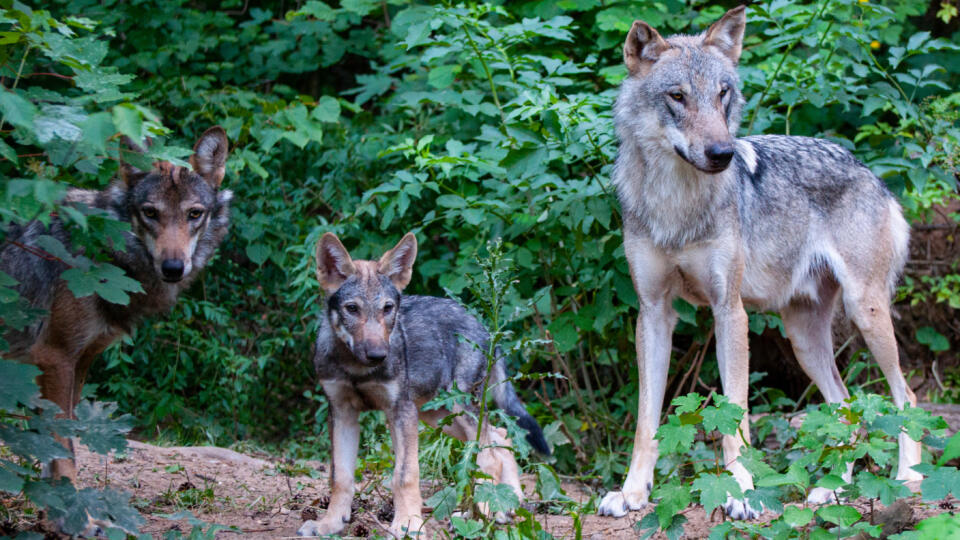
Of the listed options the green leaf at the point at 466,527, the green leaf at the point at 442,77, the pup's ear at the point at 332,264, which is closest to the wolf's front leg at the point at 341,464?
the pup's ear at the point at 332,264

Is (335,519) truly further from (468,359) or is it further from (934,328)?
(934,328)

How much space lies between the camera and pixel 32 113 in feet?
9.18

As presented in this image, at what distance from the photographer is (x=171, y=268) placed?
4715mm

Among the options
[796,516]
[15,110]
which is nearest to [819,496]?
[796,516]

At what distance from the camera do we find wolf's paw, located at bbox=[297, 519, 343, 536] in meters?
4.55

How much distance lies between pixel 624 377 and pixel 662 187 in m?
2.62

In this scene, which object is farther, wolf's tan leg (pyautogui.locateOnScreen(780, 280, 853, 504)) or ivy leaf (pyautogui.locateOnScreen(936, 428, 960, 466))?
wolf's tan leg (pyautogui.locateOnScreen(780, 280, 853, 504))

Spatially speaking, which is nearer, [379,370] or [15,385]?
[15,385]

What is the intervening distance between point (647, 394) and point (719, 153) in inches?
55.6

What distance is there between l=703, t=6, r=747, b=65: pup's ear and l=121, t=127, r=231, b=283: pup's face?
9.16 feet

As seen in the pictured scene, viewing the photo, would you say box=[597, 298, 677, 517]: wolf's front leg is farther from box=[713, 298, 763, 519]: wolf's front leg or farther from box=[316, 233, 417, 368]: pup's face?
box=[316, 233, 417, 368]: pup's face

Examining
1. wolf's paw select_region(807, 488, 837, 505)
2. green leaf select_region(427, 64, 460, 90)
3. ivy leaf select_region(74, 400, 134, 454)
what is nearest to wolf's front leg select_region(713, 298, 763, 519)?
wolf's paw select_region(807, 488, 837, 505)

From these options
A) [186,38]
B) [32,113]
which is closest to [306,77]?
[186,38]

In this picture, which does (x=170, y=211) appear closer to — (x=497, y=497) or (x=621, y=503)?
(x=497, y=497)
